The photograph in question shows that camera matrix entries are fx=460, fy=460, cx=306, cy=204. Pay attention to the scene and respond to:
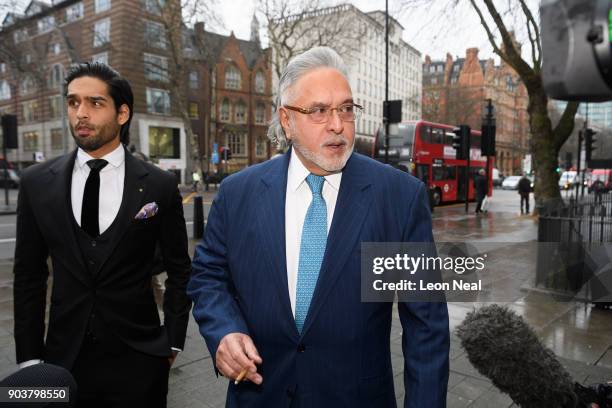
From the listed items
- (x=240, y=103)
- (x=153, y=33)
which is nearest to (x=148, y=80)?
(x=153, y=33)

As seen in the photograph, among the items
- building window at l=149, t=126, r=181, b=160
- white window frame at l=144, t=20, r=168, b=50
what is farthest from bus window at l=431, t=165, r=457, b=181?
building window at l=149, t=126, r=181, b=160

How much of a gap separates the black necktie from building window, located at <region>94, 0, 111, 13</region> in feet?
131

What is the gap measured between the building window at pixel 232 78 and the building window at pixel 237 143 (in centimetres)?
527

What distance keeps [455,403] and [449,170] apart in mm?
21091

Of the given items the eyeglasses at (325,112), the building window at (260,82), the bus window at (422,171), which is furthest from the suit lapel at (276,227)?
the building window at (260,82)

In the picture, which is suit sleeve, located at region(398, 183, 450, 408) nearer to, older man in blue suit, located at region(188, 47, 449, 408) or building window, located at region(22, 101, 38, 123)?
older man in blue suit, located at region(188, 47, 449, 408)

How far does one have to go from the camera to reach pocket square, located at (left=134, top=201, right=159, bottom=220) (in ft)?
7.09

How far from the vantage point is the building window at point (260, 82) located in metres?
52.4

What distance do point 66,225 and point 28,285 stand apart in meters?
0.35

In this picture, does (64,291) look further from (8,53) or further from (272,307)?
(8,53)

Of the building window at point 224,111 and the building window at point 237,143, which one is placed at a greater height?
the building window at point 224,111

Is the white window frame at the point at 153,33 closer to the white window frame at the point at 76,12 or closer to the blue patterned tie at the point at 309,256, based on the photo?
the white window frame at the point at 76,12

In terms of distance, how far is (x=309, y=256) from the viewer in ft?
5.65

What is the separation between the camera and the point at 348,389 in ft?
5.41
